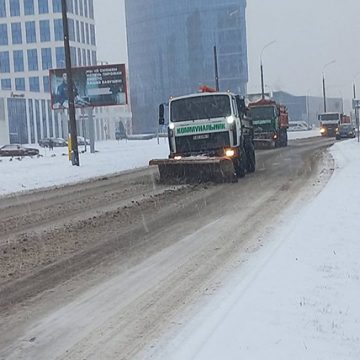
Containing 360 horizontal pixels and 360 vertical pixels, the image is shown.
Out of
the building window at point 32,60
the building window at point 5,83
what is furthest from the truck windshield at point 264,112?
the building window at point 5,83

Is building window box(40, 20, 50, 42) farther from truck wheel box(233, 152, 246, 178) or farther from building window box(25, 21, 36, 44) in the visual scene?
truck wheel box(233, 152, 246, 178)

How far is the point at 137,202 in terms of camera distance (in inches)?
598

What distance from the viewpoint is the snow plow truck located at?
790 inches

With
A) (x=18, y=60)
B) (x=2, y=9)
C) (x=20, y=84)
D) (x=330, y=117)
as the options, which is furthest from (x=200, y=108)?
(x=20, y=84)

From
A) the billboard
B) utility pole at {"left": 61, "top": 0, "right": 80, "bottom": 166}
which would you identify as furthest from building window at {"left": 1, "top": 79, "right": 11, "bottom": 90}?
utility pole at {"left": 61, "top": 0, "right": 80, "bottom": 166}

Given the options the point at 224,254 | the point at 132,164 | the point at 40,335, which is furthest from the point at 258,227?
the point at 132,164

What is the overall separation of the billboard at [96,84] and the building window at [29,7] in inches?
2410

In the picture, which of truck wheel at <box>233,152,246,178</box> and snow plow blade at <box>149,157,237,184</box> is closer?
snow plow blade at <box>149,157,237,184</box>

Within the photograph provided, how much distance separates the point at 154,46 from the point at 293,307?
148985 mm

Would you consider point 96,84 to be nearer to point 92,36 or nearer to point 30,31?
point 30,31

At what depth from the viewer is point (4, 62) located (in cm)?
11212

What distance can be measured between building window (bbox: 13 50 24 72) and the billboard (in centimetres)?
6280

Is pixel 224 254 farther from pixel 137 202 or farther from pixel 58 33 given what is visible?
pixel 58 33

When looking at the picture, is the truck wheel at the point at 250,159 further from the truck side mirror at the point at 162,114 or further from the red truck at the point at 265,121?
the red truck at the point at 265,121
